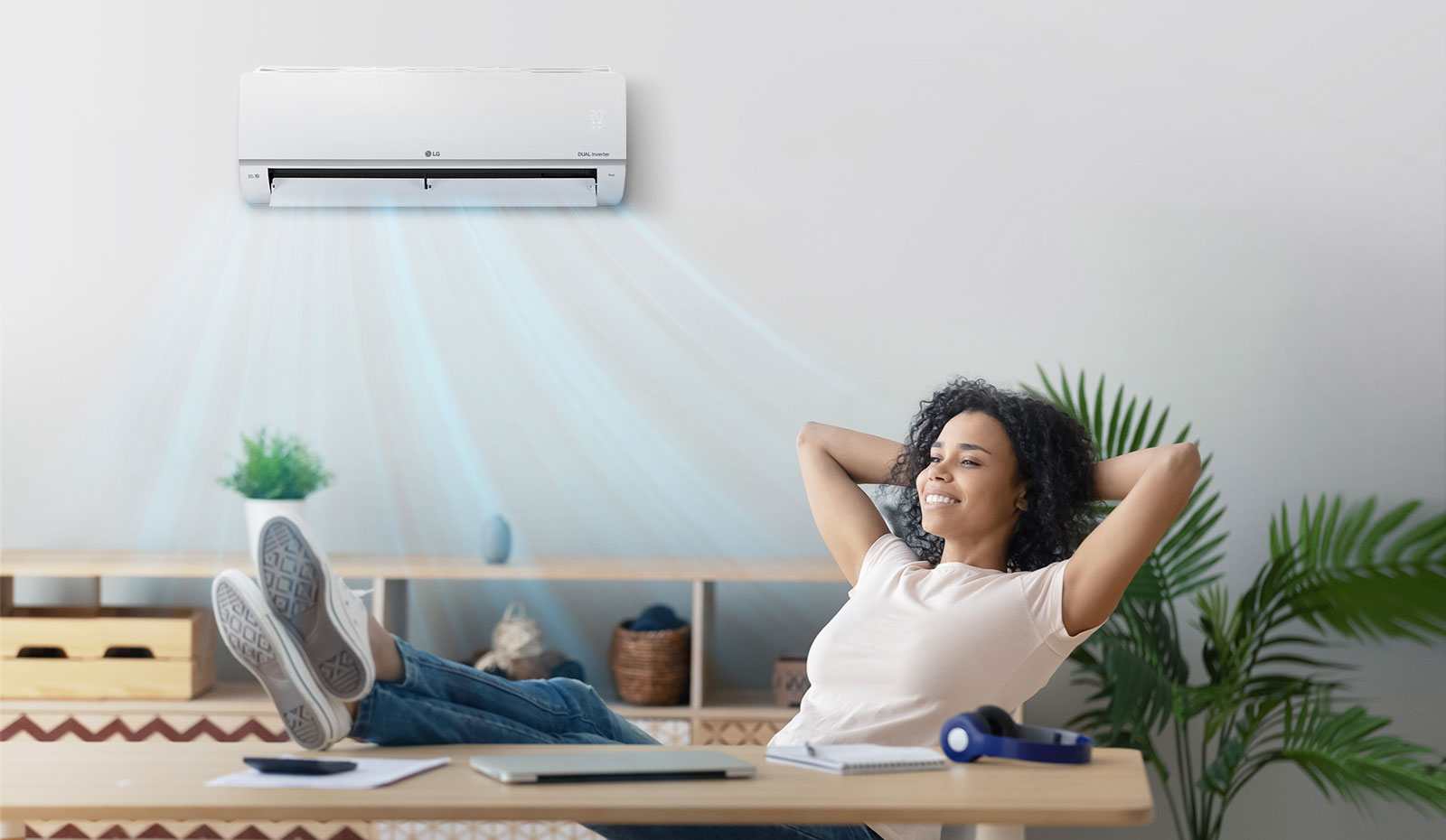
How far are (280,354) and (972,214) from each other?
1.81 metres

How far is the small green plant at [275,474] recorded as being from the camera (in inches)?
109

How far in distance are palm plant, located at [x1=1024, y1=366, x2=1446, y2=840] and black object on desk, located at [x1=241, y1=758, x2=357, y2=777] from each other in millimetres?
1686

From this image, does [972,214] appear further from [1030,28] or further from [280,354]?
[280,354]

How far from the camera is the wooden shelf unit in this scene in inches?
104

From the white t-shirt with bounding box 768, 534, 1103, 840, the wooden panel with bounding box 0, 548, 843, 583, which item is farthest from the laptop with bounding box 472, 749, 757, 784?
the wooden panel with bounding box 0, 548, 843, 583

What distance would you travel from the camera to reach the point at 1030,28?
2961 millimetres

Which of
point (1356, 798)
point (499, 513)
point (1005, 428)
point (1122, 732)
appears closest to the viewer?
point (1005, 428)

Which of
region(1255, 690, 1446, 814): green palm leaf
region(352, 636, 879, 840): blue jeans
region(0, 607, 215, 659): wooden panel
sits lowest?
region(1255, 690, 1446, 814): green palm leaf

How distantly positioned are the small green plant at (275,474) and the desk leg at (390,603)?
0.29m

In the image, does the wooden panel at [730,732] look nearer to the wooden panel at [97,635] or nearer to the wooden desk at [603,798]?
the wooden panel at [97,635]

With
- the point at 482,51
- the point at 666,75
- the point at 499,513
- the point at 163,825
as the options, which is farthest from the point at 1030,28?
the point at 163,825

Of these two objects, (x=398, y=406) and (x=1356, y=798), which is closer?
(x=1356, y=798)

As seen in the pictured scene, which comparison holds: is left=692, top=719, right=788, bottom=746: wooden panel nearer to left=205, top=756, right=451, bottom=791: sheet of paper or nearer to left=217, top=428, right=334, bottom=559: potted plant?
left=217, top=428, right=334, bottom=559: potted plant

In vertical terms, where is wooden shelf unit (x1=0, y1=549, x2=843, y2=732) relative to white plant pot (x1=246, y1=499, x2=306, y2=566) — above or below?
below
